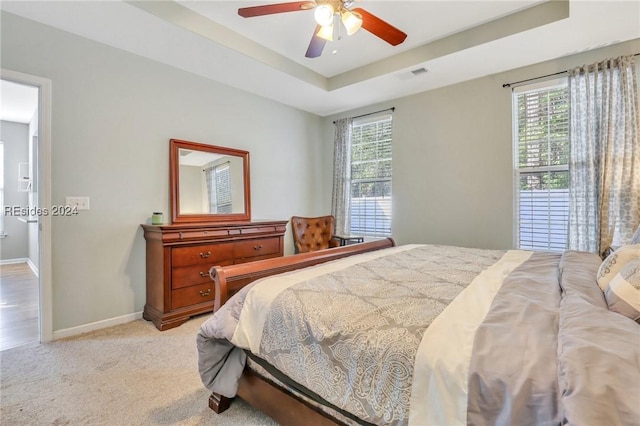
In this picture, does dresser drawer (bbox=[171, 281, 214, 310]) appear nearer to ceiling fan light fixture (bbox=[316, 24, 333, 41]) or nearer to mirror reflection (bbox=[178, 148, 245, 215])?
mirror reflection (bbox=[178, 148, 245, 215])

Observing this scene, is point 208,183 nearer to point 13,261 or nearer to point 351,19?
point 351,19

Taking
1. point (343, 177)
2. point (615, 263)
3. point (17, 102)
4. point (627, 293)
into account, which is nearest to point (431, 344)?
point (627, 293)

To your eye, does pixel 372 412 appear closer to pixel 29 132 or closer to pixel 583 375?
pixel 583 375

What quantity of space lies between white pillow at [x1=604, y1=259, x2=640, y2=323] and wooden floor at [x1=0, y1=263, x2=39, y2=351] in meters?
3.82

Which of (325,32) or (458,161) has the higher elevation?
(325,32)

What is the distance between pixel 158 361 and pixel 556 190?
403cm

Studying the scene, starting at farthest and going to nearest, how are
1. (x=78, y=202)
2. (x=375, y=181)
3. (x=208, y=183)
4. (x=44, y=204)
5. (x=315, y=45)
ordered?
(x=375, y=181) → (x=208, y=183) → (x=78, y=202) → (x=44, y=204) → (x=315, y=45)

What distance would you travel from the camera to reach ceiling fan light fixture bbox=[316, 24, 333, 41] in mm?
2125

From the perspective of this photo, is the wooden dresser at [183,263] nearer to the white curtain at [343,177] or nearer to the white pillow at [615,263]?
the white curtain at [343,177]

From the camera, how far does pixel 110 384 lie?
1897 mm

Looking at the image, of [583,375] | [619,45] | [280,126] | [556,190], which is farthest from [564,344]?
[280,126]

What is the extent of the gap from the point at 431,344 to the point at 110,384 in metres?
2.06

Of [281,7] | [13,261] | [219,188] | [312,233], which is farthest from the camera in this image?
[13,261]

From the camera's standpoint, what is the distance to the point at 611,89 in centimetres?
273
